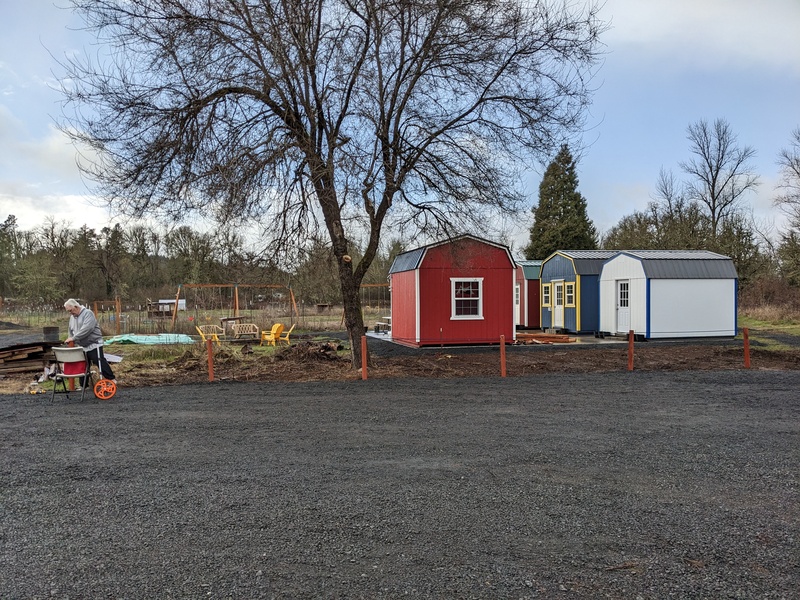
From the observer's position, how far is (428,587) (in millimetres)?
3373

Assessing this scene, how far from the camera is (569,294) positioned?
81.0 ft

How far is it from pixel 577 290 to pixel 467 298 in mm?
6227

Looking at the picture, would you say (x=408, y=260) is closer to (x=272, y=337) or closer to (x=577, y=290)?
(x=272, y=337)

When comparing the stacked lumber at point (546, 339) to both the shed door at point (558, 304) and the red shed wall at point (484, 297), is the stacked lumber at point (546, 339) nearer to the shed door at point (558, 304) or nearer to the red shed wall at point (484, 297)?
the red shed wall at point (484, 297)

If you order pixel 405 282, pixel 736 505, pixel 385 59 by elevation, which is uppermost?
pixel 385 59

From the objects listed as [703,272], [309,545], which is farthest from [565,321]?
[309,545]

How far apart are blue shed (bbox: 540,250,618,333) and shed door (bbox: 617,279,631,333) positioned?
1.50 metres

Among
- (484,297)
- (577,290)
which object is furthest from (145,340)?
(577,290)

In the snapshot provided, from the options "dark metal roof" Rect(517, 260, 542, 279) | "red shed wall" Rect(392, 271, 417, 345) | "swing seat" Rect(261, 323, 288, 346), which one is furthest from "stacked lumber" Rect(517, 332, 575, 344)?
"swing seat" Rect(261, 323, 288, 346)

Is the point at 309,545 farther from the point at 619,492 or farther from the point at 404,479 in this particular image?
the point at 619,492

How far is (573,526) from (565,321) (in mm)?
21510

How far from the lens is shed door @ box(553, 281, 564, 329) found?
2536cm

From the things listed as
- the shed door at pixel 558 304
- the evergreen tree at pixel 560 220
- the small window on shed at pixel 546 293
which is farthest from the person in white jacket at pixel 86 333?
the evergreen tree at pixel 560 220

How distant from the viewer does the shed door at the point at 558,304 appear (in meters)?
25.4
